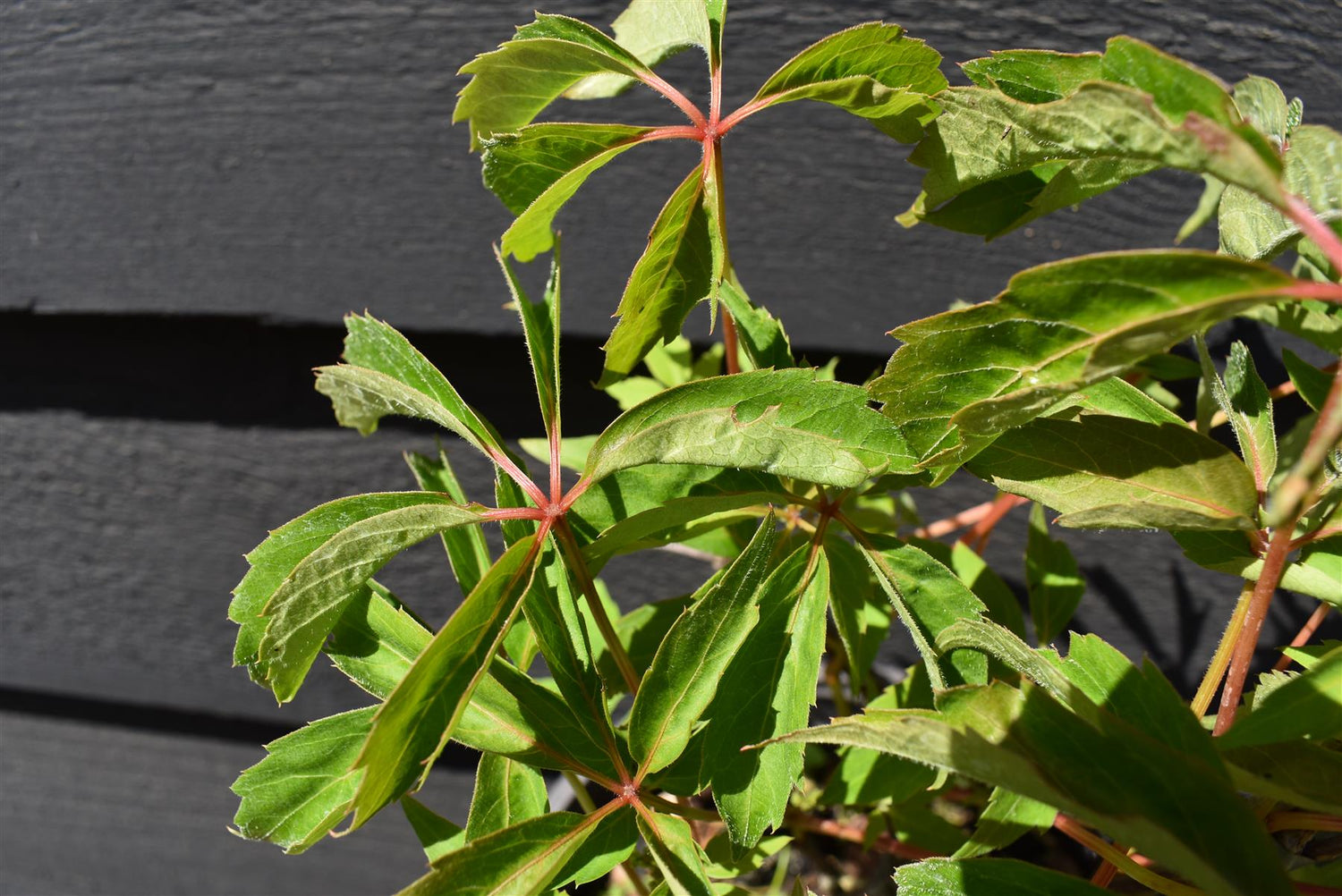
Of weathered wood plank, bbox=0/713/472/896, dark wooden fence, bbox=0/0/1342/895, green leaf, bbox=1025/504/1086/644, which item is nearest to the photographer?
green leaf, bbox=1025/504/1086/644

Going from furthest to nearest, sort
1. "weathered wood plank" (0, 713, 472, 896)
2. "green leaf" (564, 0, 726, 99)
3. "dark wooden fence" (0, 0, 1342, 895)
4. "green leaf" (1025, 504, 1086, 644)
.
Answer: "weathered wood plank" (0, 713, 472, 896) → "dark wooden fence" (0, 0, 1342, 895) → "green leaf" (1025, 504, 1086, 644) → "green leaf" (564, 0, 726, 99)

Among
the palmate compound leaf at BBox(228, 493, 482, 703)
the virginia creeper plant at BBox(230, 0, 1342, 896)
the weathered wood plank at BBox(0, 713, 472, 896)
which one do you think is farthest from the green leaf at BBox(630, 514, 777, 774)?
the weathered wood plank at BBox(0, 713, 472, 896)

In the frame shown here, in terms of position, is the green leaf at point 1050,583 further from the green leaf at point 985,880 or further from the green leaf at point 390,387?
the green leaf at point 390,387

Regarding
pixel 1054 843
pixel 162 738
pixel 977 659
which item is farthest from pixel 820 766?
pixel 162 738

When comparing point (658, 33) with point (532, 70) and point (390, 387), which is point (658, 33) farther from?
point (390, 387)

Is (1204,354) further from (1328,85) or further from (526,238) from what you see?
(1328,85)

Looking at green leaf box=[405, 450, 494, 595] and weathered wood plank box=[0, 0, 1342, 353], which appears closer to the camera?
green leaf box=[405, 450, 494, 595]

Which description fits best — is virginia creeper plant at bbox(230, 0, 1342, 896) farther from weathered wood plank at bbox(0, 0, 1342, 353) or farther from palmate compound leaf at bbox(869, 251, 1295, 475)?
weathered wood plank at bbox(0, 0, 1342, 353)

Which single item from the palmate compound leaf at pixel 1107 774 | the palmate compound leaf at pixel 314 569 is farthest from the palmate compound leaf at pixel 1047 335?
the palmate compound leaf at pixel 314 569
